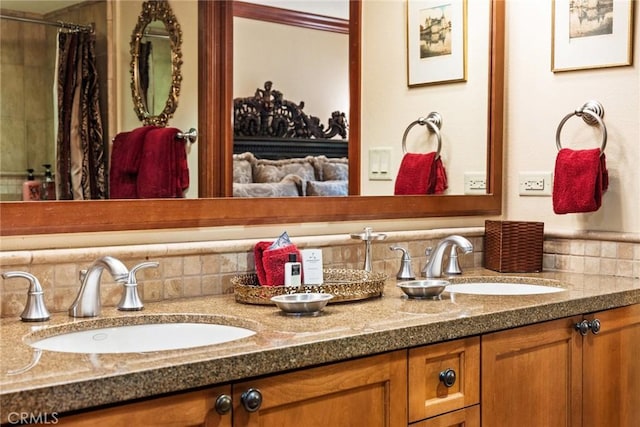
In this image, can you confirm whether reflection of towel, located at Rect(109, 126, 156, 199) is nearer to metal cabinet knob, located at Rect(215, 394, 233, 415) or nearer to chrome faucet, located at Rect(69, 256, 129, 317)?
chrome faucet, located at Rect(69, 256, 129, 317)

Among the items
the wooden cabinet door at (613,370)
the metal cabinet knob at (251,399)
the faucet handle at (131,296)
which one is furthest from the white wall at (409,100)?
the metal cabinet knob at (251,399)

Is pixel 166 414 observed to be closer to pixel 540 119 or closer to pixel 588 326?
pixel 588 326

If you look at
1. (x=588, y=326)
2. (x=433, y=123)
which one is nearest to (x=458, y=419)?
(x=588, y=326)

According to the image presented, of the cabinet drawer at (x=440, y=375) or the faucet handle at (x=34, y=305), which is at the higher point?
the faucet handle at (x=34, y=305)

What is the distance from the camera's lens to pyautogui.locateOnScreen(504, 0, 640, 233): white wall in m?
2.55

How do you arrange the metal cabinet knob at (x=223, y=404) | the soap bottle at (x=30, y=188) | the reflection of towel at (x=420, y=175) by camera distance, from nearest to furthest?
the metal cabinet knob at (x=223, y=404)
the soap bottle at (x=30, y=188)
the reflection of towel at (x=420, y=175)

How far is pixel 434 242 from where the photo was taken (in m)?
2.63

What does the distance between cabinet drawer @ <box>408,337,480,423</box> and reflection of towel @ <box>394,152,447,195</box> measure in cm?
82

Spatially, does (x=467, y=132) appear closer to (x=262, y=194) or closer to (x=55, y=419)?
(x=262, y=194)

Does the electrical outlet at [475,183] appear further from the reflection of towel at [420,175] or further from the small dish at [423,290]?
the small dish at [423,290]

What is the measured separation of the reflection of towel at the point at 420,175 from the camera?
8.55 ft

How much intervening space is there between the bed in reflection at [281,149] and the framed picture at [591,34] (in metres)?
0.85

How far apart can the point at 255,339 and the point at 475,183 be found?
1.48 meters

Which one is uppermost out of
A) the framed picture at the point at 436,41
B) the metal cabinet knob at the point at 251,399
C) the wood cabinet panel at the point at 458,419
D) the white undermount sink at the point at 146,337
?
the framed picture at the point at 436,41
